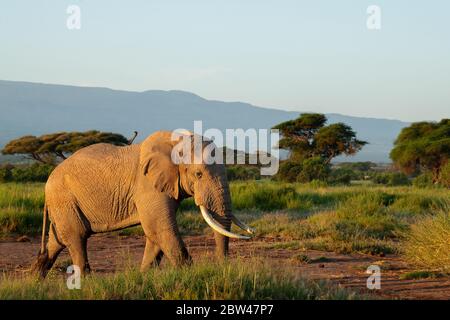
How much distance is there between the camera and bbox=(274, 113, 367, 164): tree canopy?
42.9 meters

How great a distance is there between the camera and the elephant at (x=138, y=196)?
7.27 metres

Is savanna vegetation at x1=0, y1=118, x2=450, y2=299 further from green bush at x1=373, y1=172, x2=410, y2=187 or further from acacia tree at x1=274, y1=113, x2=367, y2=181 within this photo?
acacia tree at x1=274, y1=113, x2=367, y2=181

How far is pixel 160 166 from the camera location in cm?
751

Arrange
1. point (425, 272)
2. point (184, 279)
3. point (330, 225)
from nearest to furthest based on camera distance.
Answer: point (184, 279) → point (425, 272) → point (330, 225)

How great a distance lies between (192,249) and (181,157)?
14.3 feet

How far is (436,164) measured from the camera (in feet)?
118

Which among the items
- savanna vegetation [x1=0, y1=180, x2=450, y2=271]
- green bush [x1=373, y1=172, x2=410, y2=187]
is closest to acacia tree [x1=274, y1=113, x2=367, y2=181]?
green bush [x1=373, y1=172, x2=410, y2=187]

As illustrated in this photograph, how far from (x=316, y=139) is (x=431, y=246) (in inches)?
1378

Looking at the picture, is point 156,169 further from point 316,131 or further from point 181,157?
point 316,131

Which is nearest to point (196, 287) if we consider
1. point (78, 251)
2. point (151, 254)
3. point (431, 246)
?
point (151, 254)

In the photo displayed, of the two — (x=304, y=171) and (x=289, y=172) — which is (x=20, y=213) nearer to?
(x=304, y=171)

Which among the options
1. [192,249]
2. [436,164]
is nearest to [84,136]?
[436,164]
